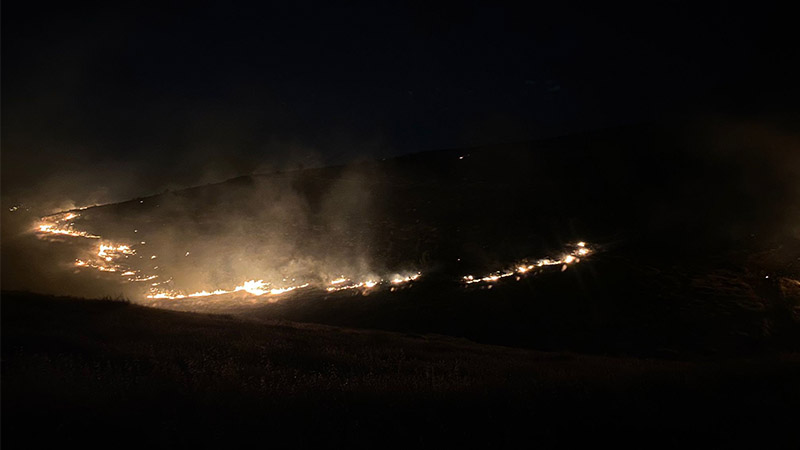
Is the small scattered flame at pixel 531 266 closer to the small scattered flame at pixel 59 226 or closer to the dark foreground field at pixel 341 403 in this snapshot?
the dark foreground field at pixel 341 403

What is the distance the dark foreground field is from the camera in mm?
5195

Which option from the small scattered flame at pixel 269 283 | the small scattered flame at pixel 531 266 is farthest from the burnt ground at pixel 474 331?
the small scattered flame at pixel 269 283

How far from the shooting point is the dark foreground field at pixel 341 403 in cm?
520

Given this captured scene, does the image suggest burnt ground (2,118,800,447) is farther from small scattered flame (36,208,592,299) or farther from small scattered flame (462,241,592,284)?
small scattered flame (36,208,592,299)

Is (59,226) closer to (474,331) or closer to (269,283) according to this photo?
(269,283)

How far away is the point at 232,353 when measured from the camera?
10.2 m

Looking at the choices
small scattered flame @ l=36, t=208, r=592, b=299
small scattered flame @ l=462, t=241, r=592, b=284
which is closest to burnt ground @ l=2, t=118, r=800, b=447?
small scattered flame @ l=462, t=241, r=592, b=284

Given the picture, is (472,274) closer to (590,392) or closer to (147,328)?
(147,328)

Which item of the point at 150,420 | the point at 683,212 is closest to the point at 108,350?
the point at 150,420

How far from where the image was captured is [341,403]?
6.37 metres

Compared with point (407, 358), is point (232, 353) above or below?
above

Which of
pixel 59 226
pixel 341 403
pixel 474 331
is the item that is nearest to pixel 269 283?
pixel 474 331

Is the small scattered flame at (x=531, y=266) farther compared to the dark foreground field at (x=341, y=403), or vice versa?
the small scattered flame at (x=531, y=266)

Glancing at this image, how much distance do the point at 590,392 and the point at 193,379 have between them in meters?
6.07
